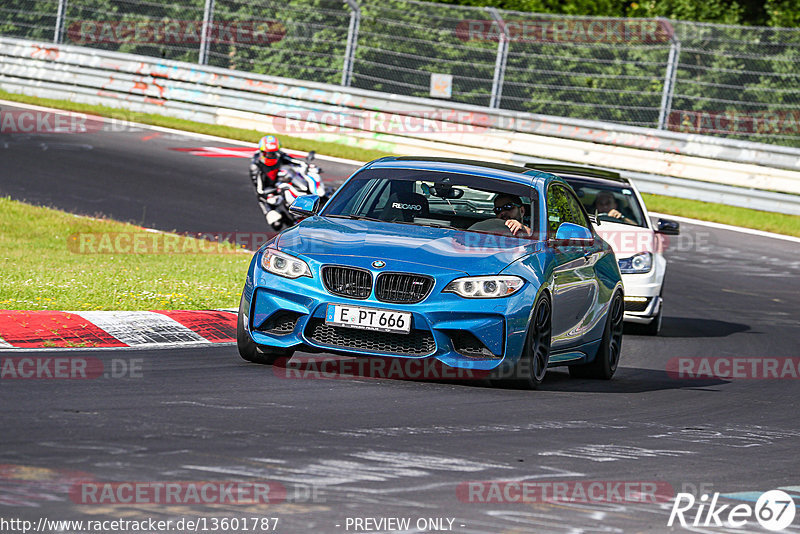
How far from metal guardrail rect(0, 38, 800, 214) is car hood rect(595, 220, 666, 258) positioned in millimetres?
8968

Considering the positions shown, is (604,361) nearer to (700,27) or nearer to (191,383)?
(191,383)

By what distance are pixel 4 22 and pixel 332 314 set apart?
892 inches

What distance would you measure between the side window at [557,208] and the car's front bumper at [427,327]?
5.01 ft

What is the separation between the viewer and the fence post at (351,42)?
25562 millimetres

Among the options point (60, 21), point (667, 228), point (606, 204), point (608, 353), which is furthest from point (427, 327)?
point (60, 21)

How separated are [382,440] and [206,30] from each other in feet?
68.8

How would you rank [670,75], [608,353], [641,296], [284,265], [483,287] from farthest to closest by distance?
[670,75] < [641,296] < [608,353] < [284,265] < [483,287]

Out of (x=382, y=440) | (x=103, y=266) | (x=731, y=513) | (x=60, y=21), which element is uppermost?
(x=60, y=21)

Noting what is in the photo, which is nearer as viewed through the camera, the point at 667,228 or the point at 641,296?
the point at 641,296

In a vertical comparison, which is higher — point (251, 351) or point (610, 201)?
point (610, 201)

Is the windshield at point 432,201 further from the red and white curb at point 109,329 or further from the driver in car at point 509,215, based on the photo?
the red and white curb at point 109,329

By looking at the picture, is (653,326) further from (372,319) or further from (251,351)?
(372,319)

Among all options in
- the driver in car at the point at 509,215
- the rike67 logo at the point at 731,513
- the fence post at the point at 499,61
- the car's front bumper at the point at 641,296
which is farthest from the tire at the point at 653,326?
the fence post at the point at 499,61

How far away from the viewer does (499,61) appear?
80.1 ft
